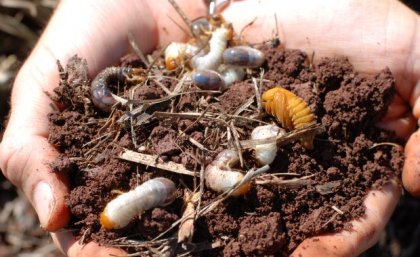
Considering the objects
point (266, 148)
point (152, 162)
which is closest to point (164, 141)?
point (152, 162)

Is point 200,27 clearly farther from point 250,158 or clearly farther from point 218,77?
point 250,158

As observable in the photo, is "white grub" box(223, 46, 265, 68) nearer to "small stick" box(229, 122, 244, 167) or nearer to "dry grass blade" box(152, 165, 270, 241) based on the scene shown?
"small stick" box(229, 122, 244, 167)

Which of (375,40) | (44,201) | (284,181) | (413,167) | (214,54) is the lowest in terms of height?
(413,167)

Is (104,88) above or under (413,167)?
above

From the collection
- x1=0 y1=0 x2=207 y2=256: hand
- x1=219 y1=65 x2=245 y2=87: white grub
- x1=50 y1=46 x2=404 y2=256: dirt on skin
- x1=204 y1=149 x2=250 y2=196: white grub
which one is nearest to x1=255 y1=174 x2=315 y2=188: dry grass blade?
x1=50 y1=46 x2=404 y2=256: dirt on skin

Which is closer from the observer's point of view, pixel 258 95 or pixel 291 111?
pixel 291 111

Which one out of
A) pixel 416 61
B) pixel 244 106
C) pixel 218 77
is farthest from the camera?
pixel 416 61
